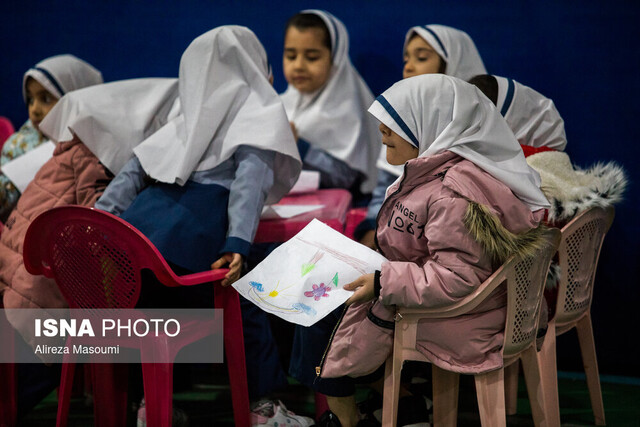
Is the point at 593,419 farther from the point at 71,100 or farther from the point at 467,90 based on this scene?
the point at 71,100

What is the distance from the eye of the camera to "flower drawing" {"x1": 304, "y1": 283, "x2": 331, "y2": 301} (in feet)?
→ 7.29

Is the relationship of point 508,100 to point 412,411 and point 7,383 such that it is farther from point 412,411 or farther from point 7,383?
point 7,383

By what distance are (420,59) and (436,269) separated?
174cm

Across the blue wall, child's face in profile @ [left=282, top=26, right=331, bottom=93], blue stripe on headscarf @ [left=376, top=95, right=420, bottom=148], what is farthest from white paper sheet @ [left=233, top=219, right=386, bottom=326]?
the blue wall

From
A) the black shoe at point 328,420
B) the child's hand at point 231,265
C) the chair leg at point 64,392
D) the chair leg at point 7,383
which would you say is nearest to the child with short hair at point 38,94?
the chair leg at point 7,383

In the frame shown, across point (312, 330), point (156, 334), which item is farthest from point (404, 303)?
point (156, 334)

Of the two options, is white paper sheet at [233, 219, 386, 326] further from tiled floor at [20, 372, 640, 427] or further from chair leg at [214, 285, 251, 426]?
tiled floor at [20, 372, 640, 427]

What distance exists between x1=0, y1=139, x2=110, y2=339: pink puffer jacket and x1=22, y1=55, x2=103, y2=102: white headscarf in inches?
32.8

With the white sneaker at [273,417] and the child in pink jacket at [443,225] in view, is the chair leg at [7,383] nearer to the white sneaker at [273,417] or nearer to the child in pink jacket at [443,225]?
the white sneaker at [273,417]

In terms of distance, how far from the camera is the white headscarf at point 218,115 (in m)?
2.77

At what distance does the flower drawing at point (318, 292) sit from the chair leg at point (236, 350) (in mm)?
480

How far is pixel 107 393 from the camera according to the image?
9.06 ft

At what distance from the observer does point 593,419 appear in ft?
10.0

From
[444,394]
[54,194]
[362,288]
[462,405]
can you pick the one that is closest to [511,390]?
[462,405]
